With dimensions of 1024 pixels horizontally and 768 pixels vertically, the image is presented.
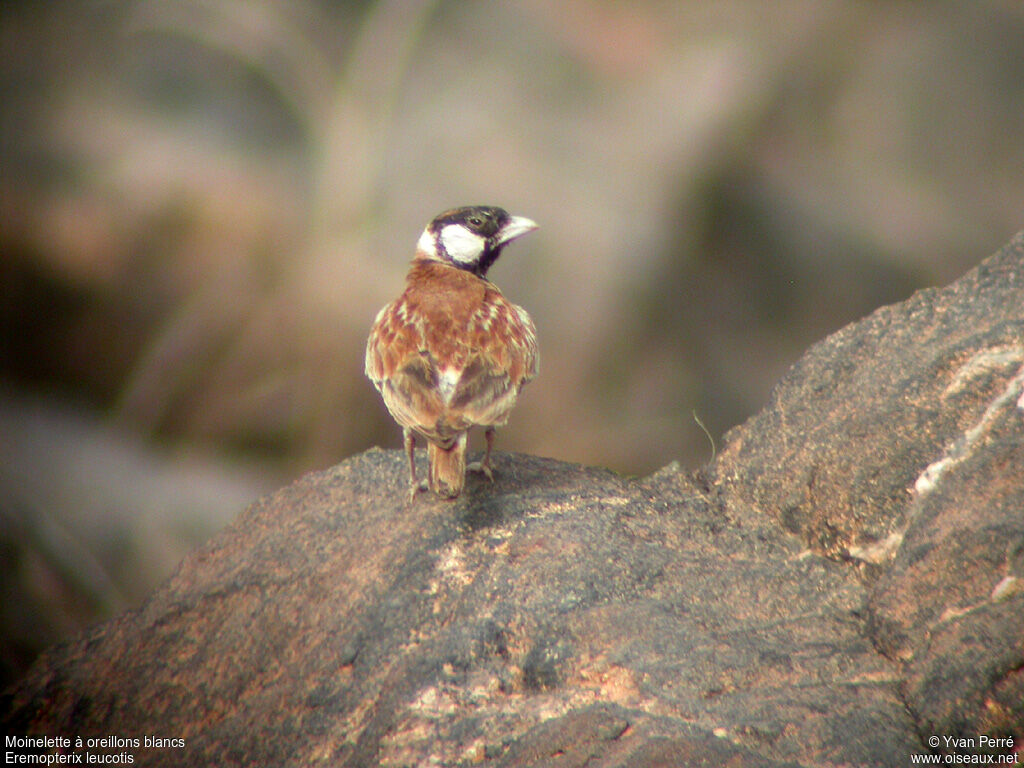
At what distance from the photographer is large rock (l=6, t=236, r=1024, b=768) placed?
2.17 metres

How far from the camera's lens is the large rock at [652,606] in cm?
217

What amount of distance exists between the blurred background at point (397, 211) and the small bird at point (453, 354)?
0.75 m

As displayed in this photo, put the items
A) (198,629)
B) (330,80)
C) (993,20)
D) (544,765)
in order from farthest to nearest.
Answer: (993,20), (330,80), (198,629), (544,765)

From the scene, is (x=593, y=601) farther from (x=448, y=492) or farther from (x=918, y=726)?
(x=918, y=726)

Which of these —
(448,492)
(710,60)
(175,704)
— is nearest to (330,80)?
(710,60)

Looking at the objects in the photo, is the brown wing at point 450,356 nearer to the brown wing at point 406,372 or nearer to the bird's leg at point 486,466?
the brown wing at point 406,372

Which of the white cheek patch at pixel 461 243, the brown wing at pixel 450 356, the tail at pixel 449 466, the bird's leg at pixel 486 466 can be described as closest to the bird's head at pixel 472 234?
the white cheek patch at pixel 461 243

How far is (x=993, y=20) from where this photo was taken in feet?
14.6

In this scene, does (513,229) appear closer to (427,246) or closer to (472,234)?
(472,234)

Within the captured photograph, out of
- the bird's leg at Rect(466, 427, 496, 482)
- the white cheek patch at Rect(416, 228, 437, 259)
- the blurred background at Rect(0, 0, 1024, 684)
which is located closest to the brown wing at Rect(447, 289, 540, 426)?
the bird's leg at Rect(466, 427, 496, 482)

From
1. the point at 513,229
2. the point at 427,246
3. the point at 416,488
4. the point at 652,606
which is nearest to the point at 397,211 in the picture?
the point at 427,246

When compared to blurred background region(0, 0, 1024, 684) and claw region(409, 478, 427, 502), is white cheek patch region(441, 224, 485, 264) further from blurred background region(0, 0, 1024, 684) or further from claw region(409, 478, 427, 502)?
claw region(409, 478, 427, 502)

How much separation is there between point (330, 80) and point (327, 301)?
1.05 meters

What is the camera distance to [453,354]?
10.1 ft
